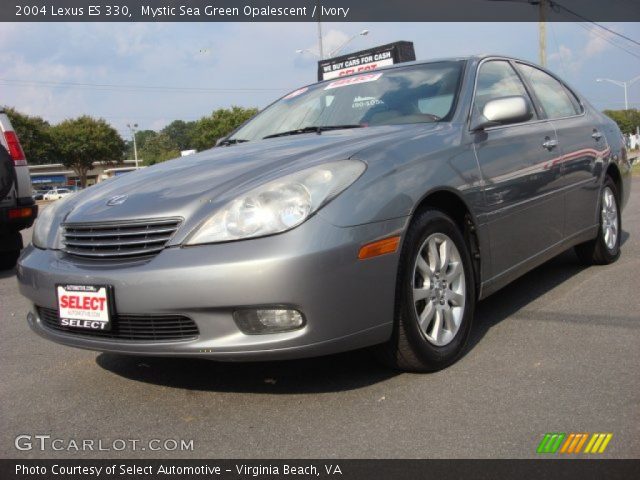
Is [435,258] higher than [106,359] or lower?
higher

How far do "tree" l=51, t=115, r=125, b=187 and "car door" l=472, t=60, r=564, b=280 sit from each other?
57998mm

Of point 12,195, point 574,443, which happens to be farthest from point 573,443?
point 12,195

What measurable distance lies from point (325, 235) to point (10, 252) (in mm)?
5541

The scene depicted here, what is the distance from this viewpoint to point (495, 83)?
3922mm

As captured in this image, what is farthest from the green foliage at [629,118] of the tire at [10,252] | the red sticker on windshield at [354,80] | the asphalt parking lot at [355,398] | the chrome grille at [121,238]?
the chrome grille at [121,238]

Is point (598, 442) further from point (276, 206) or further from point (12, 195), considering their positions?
point (12, 195)

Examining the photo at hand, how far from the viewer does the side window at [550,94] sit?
4.36 metres

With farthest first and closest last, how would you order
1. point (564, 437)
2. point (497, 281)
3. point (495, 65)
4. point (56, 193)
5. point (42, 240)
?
point (56, 193) < point (495, 65) < point (497, 281) < point (42, 240) < point (564, 437)

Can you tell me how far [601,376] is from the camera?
2809mm

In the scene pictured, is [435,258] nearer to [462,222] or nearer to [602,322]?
[462,222]

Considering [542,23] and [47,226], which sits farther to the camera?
[542,23]

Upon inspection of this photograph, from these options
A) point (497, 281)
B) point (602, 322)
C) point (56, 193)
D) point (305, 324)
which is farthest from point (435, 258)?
point (56, 193)

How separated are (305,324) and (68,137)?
196ft
